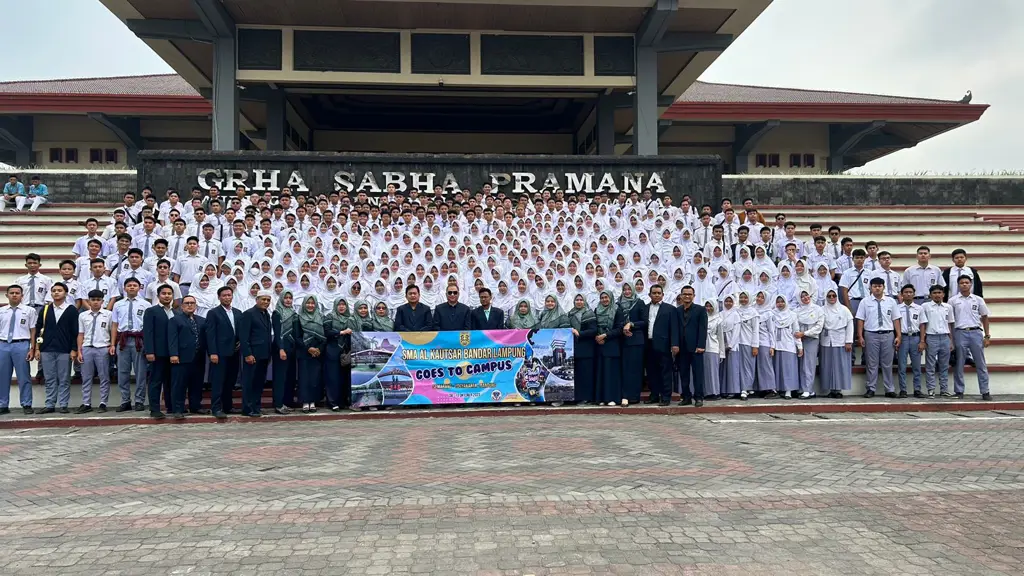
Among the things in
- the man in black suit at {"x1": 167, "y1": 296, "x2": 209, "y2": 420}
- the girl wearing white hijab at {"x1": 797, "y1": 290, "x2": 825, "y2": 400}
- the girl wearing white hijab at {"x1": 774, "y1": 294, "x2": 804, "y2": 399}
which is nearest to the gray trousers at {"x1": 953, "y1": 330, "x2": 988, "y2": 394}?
the girl wearing white hijab at {"x1": 797, "y1": 290, "x2": 825, "y2": 400}

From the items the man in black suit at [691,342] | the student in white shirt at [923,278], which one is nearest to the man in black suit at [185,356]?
the man in black suit at [691,342]

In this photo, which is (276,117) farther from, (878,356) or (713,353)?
(878,356)

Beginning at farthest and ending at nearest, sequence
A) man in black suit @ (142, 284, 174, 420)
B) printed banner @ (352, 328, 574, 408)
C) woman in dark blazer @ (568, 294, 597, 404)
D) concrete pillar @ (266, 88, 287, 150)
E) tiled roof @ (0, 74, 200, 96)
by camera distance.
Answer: tiled roof @ (0, 74, 200, 96), concrete pillar @ (266, 88, 287, 150), woman in dark blazer @ (568, 294, 597, 404), printed banner @ (352, 328, 574, 408), man in black suit @ (142, 284, 174, 420)

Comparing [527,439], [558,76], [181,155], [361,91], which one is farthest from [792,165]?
[527,439]

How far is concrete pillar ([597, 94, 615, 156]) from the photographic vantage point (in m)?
22.7

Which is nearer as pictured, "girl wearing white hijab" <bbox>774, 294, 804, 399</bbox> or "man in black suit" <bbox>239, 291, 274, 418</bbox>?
"man in black suit" <bbox>239, 291, 274, 418</bbox>

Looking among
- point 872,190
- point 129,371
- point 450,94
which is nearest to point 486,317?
point 129,371

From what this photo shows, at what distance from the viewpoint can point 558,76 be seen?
20391mm

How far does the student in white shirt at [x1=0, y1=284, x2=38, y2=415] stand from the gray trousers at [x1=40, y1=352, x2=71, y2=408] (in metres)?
0.29

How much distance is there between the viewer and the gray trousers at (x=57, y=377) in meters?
10.2

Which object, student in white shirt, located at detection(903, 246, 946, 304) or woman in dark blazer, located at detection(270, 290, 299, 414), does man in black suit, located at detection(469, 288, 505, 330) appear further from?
student in white shirt, located at detection(903, 246, 946, 304)

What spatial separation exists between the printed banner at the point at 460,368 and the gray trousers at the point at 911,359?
522 cm

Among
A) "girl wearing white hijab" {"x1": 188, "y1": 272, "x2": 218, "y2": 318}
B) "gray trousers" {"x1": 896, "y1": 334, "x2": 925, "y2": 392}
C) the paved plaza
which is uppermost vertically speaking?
"girl wearing white hijab" {"x1": 188, "y1": 272, "x2": 218, "y2": 318}

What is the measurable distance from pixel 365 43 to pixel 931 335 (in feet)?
50.9
